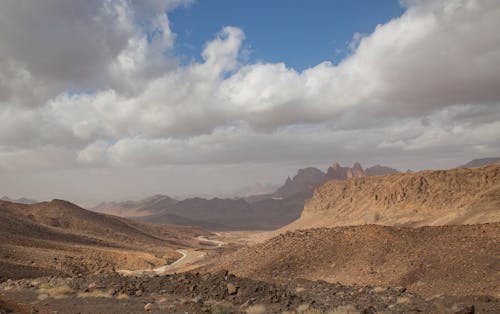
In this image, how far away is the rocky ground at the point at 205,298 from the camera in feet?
46.1

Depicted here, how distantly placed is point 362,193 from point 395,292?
86590 mm

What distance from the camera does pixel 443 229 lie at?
94.1ft

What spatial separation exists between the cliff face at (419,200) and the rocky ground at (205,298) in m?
41.0

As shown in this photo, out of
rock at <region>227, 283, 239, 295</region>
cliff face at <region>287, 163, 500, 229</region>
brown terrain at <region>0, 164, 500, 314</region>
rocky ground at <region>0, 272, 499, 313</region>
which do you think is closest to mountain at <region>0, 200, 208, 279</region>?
brown terrain at <region>0, 164, 500, 314</region>

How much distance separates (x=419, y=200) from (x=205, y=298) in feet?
234

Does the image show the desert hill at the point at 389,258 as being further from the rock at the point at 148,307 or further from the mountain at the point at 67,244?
the mountain at the point at 67,244

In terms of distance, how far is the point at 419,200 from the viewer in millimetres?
78750

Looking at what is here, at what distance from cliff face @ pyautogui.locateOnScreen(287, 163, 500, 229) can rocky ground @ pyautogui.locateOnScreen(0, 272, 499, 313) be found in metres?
41.0

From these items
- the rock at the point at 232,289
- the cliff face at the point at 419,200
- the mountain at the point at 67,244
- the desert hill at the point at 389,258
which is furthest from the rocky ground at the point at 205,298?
the cliff face at the point at 419,200

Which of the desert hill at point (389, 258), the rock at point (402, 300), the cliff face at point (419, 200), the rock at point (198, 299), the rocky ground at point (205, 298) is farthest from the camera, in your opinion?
the cliff face at point (419, 200)

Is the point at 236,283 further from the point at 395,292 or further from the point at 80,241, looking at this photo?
the point at 80,241

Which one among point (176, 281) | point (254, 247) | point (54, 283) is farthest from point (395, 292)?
point (254, 247)

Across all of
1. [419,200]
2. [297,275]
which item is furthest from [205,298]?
[419,200]

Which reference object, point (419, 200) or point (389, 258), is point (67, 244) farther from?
point (419, 200)
